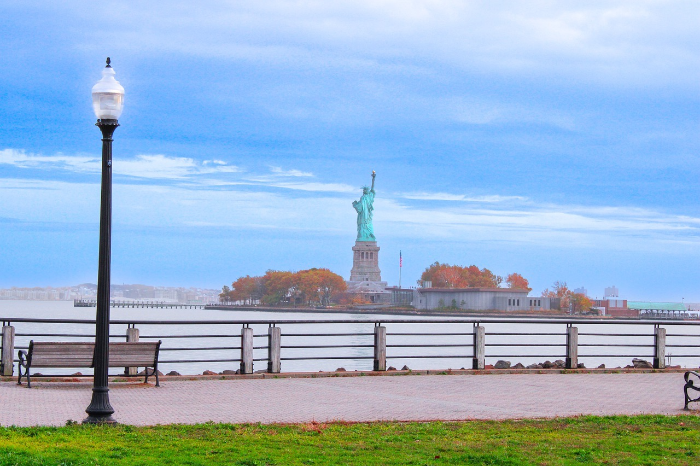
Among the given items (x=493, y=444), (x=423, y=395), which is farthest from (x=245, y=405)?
(x=493, y=444)

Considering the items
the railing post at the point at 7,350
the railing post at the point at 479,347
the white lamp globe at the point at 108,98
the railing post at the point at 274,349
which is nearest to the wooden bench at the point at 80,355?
the railing post at the point at 7,350

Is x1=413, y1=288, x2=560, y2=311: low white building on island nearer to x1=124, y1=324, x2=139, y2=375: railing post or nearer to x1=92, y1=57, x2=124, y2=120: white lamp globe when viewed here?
x1=124, y1=324, x2=139, y2=375: railing post

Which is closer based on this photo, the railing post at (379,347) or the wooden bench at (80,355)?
the wooden bench at (80,355)

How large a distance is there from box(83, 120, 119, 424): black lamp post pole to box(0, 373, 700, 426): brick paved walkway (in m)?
0.63

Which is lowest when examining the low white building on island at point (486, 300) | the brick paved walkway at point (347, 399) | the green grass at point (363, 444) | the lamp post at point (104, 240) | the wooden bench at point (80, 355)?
the low white building on island at point (486, 300)

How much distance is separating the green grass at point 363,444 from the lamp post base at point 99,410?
0.37m

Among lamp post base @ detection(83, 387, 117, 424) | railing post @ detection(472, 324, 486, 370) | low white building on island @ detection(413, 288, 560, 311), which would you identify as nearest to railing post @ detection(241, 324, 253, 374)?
railing post @ detection(472, 324, 486, 370)

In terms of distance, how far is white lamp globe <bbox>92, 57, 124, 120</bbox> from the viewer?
40.0 feet

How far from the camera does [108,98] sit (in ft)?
40.1

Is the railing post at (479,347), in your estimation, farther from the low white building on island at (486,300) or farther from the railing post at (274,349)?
the low white building on island at (486,300)

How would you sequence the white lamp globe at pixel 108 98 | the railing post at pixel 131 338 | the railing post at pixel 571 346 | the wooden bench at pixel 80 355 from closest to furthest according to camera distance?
the white lamp globe at pixel 108 98, the wooden bench at pixel 80 355, the railing post at pixel 131 338, the railing post at pixel 571 346

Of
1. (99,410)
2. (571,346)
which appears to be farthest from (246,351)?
(571,346)

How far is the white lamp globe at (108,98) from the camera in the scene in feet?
40.0

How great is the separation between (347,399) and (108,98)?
6.64 meters
